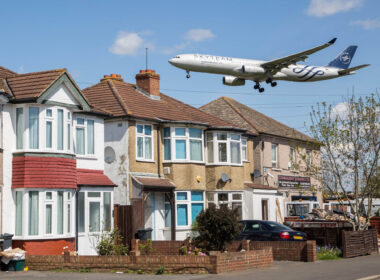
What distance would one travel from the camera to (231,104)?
4059cm

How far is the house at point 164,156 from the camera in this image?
2731 cm

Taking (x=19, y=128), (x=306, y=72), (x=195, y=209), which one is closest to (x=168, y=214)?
(x=195, y=209)

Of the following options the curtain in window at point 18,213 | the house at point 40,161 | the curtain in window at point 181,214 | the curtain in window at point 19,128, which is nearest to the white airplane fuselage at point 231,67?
the curtain in window at point 181,214

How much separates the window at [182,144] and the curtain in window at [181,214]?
2.37 meters

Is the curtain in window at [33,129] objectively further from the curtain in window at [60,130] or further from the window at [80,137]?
the window at [80,137]

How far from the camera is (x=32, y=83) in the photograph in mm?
21609

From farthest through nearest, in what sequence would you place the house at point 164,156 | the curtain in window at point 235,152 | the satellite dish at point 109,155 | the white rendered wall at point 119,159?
the curtain in window at point 235,152 → the satellite dish at point 109,155 → the house at point 164,156 → the white rendered wall at point 119,159

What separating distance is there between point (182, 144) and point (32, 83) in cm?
1000

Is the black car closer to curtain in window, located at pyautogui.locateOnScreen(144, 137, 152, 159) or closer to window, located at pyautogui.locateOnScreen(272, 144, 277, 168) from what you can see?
curtain in window, located at pyautogui.locateOnScreen(144, 137, 152, 159)

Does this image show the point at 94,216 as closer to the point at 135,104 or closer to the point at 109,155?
the point at 109,155

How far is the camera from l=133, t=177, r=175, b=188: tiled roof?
26812mm

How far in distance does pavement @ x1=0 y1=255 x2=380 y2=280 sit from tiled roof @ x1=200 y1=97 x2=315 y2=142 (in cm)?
1877

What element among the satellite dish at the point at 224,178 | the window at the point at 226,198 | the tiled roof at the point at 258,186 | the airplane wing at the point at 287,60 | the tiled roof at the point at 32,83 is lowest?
the window at the point at 226,198

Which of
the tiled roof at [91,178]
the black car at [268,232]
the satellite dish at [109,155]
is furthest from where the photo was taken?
the satellite dish at [109,155]
